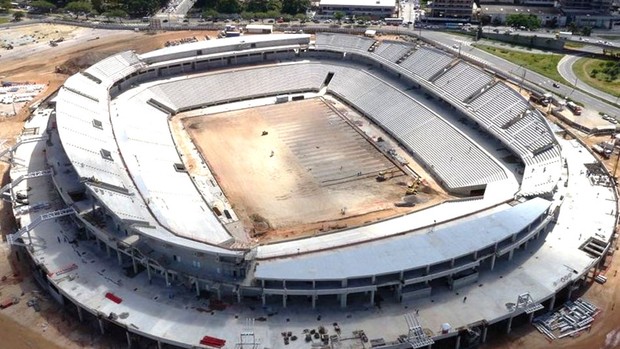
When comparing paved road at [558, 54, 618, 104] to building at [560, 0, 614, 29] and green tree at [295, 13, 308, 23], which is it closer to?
building at [560, 0, 614, 29]

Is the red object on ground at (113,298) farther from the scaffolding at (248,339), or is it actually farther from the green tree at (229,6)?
the green tree at (229,6)

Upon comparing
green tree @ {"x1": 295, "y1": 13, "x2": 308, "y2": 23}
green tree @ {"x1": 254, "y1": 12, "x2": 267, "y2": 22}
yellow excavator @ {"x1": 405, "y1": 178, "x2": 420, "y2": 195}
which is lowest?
yellow excavator @ {"x1": 405, "y1": 178, "x2": 420, "y2": 195}

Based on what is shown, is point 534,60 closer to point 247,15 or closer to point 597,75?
point 597,75

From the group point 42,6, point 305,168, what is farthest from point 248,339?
point 42,6

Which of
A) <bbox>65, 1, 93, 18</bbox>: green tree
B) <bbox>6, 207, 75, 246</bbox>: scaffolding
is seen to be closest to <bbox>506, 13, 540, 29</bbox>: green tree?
<bbox>65, 1, 93, 18</bbox>: green tree

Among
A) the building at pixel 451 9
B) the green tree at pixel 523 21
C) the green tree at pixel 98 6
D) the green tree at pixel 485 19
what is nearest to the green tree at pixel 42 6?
the green tree at pixel 98 6

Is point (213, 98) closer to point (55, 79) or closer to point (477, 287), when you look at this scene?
point (55, 79)

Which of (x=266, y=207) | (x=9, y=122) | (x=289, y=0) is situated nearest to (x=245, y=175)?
(x=266, y=207)
